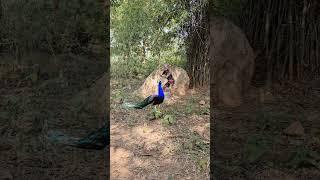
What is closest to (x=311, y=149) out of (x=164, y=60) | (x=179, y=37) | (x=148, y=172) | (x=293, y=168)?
(x=293, y=168)

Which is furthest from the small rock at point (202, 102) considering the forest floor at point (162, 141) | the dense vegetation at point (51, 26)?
the dense vegetation at point (51, 26)

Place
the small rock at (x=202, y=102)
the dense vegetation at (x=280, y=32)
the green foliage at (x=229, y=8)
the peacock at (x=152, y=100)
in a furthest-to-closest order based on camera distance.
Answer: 1. the green foliage at (x=229, y=8)
2. the dense vegetation at (x=280, y=32)
3. the small rock at (x=202, y=102)
4. the peacock at (x=152, y=100)

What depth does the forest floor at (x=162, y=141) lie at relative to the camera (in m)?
3.46

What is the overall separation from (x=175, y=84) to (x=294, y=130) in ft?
5.65

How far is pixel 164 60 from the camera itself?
260 inches

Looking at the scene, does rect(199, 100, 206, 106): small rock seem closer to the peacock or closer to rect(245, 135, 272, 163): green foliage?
the peacock

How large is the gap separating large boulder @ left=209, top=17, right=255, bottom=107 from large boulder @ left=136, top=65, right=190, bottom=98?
1.12ft

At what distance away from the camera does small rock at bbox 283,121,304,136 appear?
398 cm

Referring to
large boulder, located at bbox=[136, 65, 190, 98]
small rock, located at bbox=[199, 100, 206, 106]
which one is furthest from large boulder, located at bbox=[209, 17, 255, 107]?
large boulder, located at bbox=[136, 65, 190, 98]

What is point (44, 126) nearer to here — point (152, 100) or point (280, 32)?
point (152, 100)

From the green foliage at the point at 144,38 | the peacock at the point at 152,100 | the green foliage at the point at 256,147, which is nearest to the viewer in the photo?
the green foliage at the point at 256,147

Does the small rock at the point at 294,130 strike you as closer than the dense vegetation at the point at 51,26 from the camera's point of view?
Yes

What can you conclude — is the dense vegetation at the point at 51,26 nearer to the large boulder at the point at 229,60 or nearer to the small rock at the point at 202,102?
the large boulder at the point at 229,60

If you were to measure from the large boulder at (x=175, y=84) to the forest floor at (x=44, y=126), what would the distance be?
73cm
